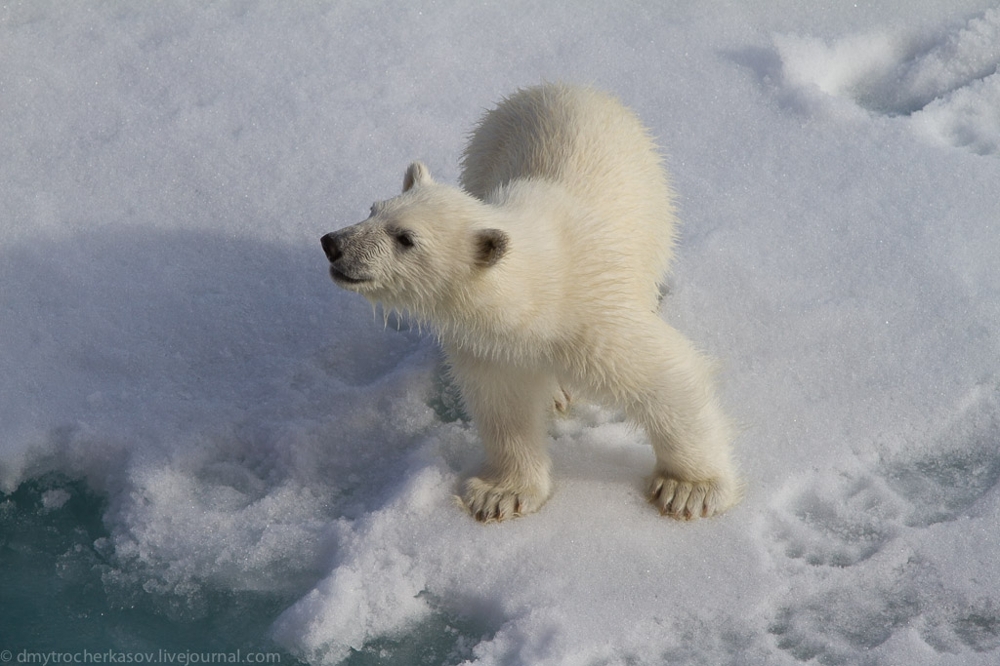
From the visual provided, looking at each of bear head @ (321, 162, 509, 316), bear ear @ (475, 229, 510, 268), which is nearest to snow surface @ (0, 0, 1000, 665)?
bear head @ (321, 162, 509, 316)

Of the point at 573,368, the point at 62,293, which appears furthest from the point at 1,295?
the point at 573,368

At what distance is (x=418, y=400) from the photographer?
3859 millimetres

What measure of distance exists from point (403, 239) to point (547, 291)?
16.6 inches

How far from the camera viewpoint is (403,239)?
2.89 metres

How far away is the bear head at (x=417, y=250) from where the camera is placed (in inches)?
113

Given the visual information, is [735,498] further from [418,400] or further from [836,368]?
[418,400]

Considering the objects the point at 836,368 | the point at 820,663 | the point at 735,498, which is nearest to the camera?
the point at 820,663

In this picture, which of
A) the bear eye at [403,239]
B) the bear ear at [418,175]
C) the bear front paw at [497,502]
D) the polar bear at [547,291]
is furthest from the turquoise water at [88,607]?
A: the bear ear at [418,175]

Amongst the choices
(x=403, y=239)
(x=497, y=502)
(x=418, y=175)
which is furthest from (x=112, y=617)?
(x=418, y=175)

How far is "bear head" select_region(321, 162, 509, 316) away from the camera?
287 centimetres

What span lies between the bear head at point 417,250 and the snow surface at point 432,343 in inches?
32.6

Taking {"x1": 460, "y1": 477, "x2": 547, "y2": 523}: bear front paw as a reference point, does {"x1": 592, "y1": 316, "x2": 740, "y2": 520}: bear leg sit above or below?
above

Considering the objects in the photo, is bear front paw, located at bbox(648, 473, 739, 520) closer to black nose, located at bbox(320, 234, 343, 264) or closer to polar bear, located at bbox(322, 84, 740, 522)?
polar bear, located at bbox(322, 84, 740, 522)

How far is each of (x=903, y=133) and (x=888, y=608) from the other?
2.48 metres
